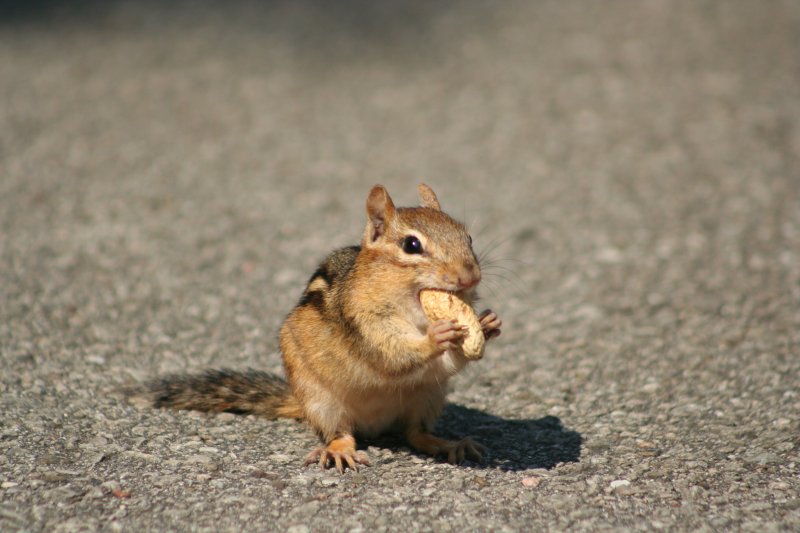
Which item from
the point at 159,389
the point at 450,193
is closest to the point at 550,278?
the point at 450,193

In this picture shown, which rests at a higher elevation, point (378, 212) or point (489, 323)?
point (378, 212)

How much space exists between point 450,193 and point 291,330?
3.14 metres

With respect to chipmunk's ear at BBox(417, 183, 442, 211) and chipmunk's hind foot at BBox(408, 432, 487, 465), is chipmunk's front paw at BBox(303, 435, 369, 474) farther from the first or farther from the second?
chipmunk's ear at BBox(417, 183, 442, 211)

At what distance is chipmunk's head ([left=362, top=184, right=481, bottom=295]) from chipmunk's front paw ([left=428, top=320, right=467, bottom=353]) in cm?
12

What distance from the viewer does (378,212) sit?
3168 mm

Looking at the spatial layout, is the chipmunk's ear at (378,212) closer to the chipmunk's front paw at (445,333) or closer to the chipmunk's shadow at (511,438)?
the chipmunk's front paw at (445,333)

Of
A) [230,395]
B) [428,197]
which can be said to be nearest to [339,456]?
[230,395]

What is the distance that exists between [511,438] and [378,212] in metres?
1.05

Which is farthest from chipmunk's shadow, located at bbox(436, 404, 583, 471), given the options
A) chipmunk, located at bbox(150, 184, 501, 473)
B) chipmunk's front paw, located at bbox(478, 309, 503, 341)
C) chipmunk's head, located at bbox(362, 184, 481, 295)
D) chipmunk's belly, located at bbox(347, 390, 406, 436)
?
chipmunk's head, located at bbox(362, 184, 481, 295)

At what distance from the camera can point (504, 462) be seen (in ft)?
10.8

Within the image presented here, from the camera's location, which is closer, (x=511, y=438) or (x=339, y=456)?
(x=339, y=456)

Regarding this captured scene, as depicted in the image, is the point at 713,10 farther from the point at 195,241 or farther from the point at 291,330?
the point at 291,330

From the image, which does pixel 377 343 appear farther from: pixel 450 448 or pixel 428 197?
pixel 428 197

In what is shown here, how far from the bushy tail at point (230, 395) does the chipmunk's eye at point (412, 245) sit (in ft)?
2.83
